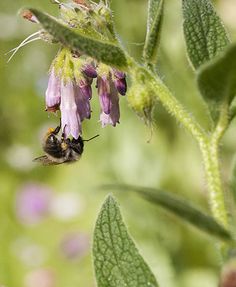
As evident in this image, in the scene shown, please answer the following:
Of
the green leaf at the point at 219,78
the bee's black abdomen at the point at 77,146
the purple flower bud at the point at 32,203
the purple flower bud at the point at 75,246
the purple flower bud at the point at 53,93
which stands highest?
the purple flower bud at the point at 32,203

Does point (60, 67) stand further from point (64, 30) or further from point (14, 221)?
point (14, 221)

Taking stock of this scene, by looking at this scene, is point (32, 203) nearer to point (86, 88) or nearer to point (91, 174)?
point (91, 174)

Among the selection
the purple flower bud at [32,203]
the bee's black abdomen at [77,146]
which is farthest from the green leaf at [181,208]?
the purple flower bud at [32,203]

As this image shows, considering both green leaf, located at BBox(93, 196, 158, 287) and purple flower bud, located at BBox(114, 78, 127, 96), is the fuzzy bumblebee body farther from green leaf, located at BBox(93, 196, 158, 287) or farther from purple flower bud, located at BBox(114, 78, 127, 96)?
green leaf, located at BBox(93, 196, 158, 287)

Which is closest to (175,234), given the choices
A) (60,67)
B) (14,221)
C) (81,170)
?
(81,170)

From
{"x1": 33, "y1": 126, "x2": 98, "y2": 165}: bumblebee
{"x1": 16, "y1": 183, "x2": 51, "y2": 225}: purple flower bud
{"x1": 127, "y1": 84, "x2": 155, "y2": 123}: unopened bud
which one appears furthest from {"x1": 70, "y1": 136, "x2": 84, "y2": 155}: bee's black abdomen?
{"x1": 16, "y1": 183, "x2": 51, "y2": 225}: purple flower bud

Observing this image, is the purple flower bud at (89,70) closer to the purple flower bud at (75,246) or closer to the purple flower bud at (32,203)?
the purple flower bud at (75,246)
